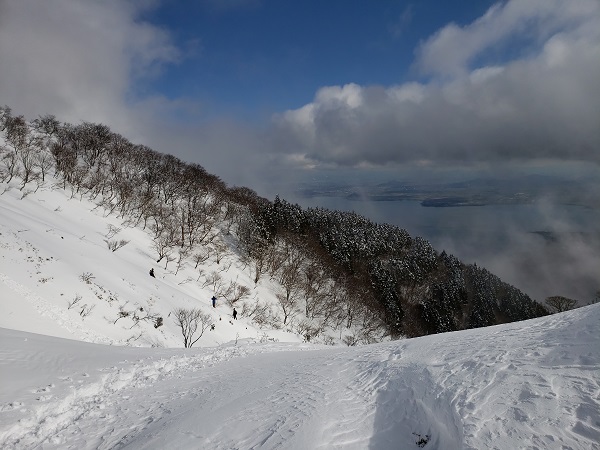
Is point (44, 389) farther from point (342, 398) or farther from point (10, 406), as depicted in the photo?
point (342, 398)

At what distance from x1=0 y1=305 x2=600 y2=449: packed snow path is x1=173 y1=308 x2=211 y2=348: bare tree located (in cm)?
1328

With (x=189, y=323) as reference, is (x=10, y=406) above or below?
above

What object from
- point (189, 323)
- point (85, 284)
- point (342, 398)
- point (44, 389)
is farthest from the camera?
point (189, 323)

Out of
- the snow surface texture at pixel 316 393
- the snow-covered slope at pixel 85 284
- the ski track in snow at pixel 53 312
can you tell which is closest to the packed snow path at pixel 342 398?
the snow surface texture at pixel 316 393

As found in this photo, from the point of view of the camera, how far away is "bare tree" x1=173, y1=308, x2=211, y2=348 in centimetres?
2578

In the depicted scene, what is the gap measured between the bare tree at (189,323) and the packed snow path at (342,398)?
13.3m

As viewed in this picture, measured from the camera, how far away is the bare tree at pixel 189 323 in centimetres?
2578

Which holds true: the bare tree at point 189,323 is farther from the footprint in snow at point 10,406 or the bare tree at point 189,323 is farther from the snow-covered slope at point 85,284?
the footprint in snow at point 10,406

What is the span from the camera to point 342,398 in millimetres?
7949

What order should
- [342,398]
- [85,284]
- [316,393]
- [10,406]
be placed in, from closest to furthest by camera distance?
[342,398], [316,393], [10,406], [85,284]

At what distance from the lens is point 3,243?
23625 mm

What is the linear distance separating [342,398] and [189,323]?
2200 cm

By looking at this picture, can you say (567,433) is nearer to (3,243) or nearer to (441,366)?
(441,366)

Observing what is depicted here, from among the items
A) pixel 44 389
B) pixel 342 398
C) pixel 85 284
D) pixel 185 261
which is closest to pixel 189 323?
pixel 85 284
